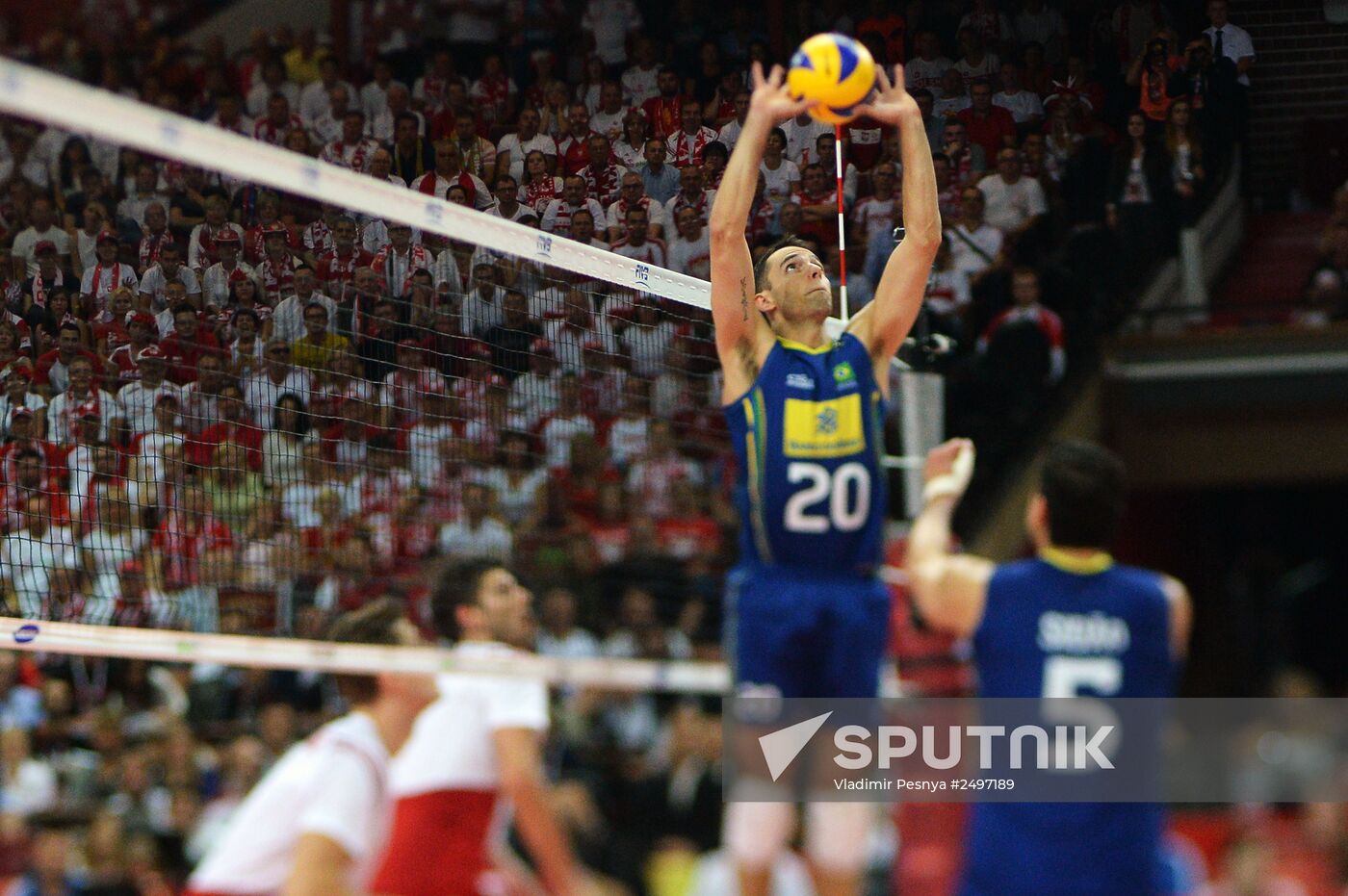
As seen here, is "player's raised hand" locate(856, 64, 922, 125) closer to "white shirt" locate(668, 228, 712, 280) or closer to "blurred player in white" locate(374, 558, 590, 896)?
"blurred player in white" locate(374, 558, 590, 896)

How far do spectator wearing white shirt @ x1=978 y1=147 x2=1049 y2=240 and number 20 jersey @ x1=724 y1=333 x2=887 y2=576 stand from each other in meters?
5.02

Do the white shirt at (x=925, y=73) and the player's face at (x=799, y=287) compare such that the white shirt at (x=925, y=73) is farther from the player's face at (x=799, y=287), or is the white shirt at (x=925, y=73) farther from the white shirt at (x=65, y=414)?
the white shirt at (x=65, y=414)

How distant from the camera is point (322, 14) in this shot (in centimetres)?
1533

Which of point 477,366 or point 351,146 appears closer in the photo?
point 477,366

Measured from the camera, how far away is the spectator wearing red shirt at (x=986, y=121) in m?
10.2

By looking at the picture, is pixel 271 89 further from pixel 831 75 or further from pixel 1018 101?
pixel 831 75

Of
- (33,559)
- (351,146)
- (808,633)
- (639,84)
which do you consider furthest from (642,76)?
(808,633)

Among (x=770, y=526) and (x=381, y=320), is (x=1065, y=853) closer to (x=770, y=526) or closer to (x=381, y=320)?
(x=770, y=526)

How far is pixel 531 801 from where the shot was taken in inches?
239

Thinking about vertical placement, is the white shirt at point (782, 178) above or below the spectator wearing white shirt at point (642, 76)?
below

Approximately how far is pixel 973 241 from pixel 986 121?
1.08 m

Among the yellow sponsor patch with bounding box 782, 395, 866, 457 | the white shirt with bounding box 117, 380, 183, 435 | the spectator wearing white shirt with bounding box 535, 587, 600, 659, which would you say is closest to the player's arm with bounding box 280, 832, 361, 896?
the yellow sponsor patch with bounding box 782, 395, 866, 457

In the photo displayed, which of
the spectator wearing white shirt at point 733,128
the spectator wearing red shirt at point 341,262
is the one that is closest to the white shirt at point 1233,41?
the spectator wearing white shirt at point 733,128

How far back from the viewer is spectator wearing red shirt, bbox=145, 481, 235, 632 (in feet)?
35.2
